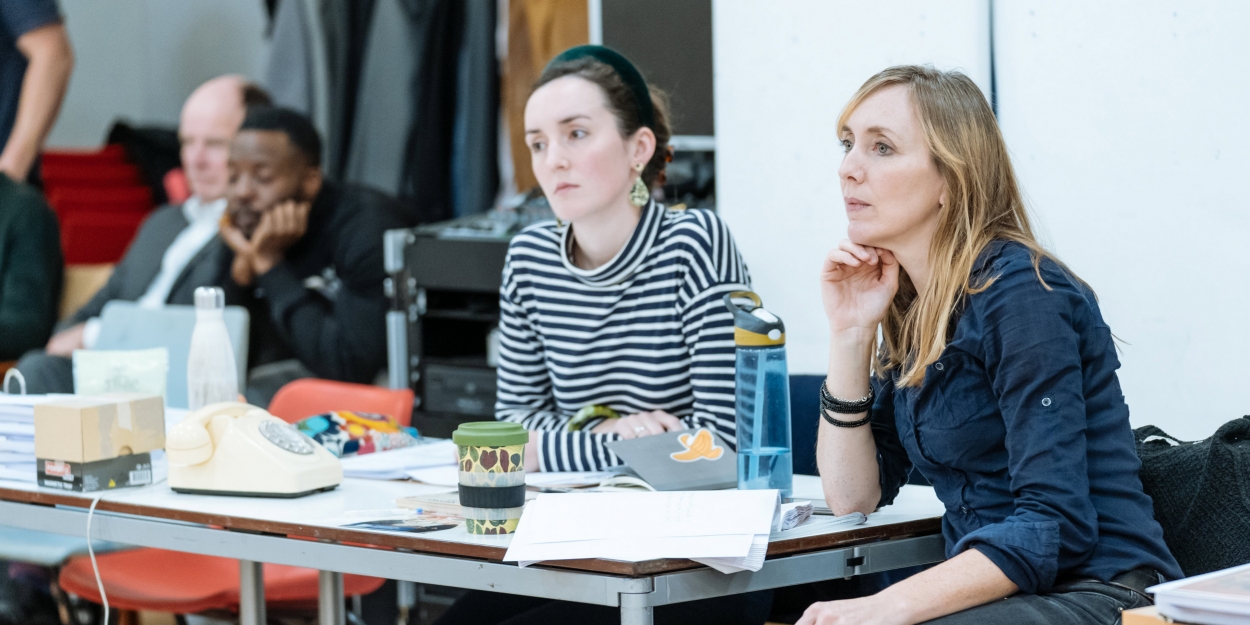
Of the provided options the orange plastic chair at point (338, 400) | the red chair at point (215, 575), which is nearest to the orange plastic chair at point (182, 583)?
the red chair at point (215, 575)

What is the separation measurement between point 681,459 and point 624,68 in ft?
2.57

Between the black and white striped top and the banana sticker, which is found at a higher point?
the black and white striped top

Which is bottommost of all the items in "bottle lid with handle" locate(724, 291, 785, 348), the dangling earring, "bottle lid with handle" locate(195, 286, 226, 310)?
"bottle lid with handle" locate(724, 291, 785, 348)

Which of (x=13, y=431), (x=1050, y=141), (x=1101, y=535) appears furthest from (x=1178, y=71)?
(x=13, y=431)

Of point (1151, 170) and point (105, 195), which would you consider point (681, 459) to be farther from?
point (105, 195)

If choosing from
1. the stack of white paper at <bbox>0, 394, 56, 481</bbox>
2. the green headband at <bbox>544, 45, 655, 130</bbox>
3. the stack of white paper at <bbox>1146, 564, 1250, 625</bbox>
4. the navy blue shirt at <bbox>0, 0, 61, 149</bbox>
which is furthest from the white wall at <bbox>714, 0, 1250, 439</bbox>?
the navy blue shirt at <bbox>0, 0, 61, 149</bbox>

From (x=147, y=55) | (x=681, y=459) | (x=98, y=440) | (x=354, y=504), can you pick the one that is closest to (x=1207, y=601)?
(x=681, y=459)

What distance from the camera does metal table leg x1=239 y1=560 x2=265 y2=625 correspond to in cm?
191

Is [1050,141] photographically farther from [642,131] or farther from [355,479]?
[355,479]

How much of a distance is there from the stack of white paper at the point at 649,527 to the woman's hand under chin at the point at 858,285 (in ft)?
0.88

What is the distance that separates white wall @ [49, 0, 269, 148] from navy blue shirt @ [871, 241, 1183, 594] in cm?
416

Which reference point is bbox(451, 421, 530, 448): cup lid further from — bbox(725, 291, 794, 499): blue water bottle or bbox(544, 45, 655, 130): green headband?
bbox(544, 45, 655, 130): green headband

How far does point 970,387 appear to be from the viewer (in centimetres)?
151

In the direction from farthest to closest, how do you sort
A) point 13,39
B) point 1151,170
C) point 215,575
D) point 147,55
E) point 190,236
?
point 147,55 < point 13,39 < point 190,236 < point 215,575 < point 1151,170
